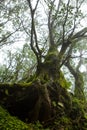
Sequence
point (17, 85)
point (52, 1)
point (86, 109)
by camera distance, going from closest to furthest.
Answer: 1. point (17, 85)
2. point (52, 1)
3. point (86, 109)

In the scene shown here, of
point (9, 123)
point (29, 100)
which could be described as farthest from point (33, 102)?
point (9, 123)

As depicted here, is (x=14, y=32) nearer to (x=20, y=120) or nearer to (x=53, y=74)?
(x=53, y=74)

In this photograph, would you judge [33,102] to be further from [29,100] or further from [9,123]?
[9,123]

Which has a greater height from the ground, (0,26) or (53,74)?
(0,26)

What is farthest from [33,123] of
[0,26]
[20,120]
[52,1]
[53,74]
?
[0,26]

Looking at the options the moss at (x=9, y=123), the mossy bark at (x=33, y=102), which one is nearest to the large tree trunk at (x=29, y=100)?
the mossy bark at (x=33, y=102)

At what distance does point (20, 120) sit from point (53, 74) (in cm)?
274

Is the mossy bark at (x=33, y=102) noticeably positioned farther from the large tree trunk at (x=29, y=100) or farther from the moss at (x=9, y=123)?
the moss at (x=9, y=123)

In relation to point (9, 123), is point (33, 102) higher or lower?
higher

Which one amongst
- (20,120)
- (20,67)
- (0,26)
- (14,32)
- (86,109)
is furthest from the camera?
(20,67)

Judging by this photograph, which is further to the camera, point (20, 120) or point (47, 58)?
point (47, 58)

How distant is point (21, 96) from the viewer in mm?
8891

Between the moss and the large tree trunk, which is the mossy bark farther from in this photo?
the moss

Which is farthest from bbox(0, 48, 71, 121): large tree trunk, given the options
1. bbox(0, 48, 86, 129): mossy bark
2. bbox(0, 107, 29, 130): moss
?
bbox(0, 107, 29, 130): moss
